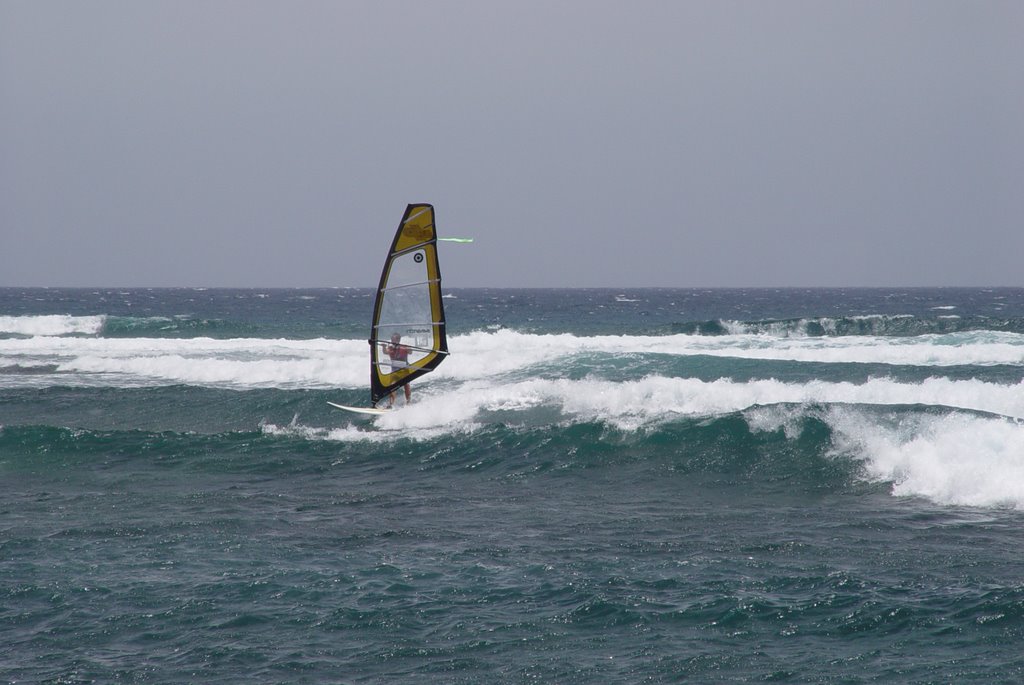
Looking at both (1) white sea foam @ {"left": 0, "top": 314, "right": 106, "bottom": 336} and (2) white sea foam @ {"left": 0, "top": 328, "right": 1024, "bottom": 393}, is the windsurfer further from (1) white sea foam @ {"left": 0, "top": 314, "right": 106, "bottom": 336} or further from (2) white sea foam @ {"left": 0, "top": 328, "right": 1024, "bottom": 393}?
(1) white sea foam @ {"left": 0, "top": 314, "right": 106, "bottom": 336}

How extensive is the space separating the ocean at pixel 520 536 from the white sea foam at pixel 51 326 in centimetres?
2485

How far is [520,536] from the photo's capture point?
9875mm

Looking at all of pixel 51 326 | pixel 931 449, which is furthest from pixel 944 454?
pixel 51 326

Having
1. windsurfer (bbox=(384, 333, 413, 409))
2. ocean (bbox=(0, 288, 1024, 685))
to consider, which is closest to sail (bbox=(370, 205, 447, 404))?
windsurfer (bbox=(384, 333, 413, 409))

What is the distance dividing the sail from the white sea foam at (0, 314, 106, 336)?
3499 centimetres

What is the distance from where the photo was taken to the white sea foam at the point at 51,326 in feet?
147

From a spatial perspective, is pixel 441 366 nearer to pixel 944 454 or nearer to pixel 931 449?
pixel 931 449

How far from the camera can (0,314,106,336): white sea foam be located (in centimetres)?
4466

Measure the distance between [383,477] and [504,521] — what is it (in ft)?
10.6

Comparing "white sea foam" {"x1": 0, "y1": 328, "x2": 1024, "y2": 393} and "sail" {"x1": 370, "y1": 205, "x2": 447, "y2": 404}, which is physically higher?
"sail" {"x1": 370, "y1": 205, "x2": 447, "y2": 404}

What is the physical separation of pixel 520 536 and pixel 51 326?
4303cm

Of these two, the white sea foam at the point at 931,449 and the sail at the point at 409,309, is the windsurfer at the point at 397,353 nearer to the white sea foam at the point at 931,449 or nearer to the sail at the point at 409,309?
the sail at the point at 409,309

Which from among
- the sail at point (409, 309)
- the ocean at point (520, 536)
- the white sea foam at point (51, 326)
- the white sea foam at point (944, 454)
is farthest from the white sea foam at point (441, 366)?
the white sea foam at point (944, 454)

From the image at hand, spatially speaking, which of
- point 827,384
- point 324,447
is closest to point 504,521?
point 324,447
